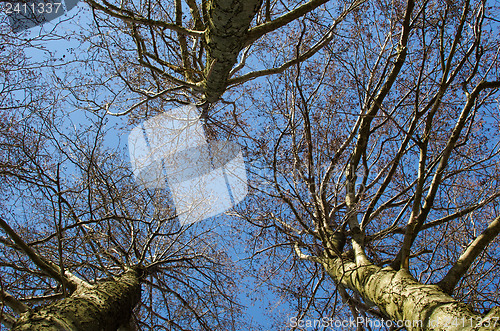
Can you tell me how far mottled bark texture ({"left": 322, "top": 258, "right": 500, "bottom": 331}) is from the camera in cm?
168

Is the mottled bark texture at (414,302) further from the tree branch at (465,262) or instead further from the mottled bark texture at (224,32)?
the mottled bark texture at (224,32)

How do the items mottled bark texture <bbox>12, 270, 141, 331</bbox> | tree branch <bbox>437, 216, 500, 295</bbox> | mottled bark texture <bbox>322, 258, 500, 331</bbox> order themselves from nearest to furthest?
mottled bark texture <bbox>322, 258, 500, 331</bbox>, mottled bark texture <bbox>12, 270, 141, 331</bbox>, tree branch <bbox>437, 216, 500, 295</bbox>

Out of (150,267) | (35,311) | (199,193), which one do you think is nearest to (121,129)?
(199,193)

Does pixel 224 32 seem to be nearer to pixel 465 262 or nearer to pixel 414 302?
pixel 414 302

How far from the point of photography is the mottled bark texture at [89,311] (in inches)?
79.2

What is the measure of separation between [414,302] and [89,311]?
2440 mm

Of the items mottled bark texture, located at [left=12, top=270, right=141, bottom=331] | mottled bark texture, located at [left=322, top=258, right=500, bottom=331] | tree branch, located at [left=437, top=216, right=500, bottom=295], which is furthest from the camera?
tree branch, located at [left=437, top=216, right=500, bottom=295]

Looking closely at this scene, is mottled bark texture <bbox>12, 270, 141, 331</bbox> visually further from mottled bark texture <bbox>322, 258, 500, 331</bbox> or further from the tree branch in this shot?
the tree branch

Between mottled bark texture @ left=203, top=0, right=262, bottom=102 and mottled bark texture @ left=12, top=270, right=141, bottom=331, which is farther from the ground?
mottled bark texture @ left=203, top=0, right=262, bottom=102

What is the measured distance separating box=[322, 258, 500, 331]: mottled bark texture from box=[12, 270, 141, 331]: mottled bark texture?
88.6 inches

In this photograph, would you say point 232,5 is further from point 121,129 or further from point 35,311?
point 121,129

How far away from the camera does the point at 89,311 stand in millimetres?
2301

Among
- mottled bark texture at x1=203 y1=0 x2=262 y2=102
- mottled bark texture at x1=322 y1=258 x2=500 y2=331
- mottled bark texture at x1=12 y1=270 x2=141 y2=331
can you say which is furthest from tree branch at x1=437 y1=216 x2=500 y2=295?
mottled bark texture at x1=12 y1=270 x2=141 y2=331

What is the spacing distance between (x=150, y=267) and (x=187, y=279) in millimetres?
1048
